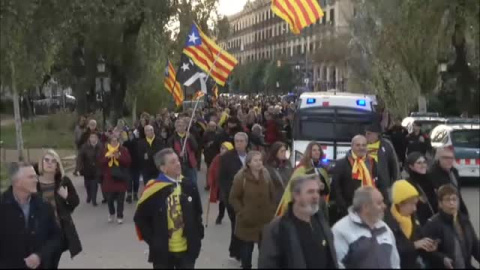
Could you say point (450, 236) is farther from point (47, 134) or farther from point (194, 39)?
point (47, 134)

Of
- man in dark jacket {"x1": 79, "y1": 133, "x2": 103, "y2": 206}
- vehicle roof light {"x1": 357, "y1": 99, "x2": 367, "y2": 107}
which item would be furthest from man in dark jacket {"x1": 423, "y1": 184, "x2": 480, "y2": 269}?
vehicle roof light {"x1": 357, "y1": 99, "x2": 367, "y2": 107}

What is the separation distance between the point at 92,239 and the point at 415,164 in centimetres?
550

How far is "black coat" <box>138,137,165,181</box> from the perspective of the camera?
51.0 feet

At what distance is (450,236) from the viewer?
249 inches

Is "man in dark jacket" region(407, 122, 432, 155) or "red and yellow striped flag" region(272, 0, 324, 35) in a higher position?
"red and yellow striped flag" region(272, 0, 324, 35)

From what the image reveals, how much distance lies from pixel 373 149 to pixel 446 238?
4171 mm

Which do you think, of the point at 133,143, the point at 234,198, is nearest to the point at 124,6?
the point at 133,143

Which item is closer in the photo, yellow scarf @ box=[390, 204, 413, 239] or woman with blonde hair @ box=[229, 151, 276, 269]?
yellow scarf @ box=[390, 204, 413, 239]

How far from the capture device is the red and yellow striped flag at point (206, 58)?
2106cm

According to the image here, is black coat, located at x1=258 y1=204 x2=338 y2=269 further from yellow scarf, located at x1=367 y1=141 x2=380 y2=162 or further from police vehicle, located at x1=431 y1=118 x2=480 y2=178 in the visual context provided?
police vehicle, located at x1=431 y1=118 x2=480 y2=178

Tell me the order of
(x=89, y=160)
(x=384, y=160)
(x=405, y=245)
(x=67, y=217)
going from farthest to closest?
1. (x=89, y=160)
2. (x=384, y=160)
3. (x=67, y=217)
4. (x=405, y=245)

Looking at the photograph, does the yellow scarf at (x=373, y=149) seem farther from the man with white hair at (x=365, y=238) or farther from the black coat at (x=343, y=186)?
the man with white hair at (x=365, y=238)

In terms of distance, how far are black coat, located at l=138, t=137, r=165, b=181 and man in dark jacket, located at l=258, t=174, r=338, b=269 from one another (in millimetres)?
10334

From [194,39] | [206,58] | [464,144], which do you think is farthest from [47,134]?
[464,144]
